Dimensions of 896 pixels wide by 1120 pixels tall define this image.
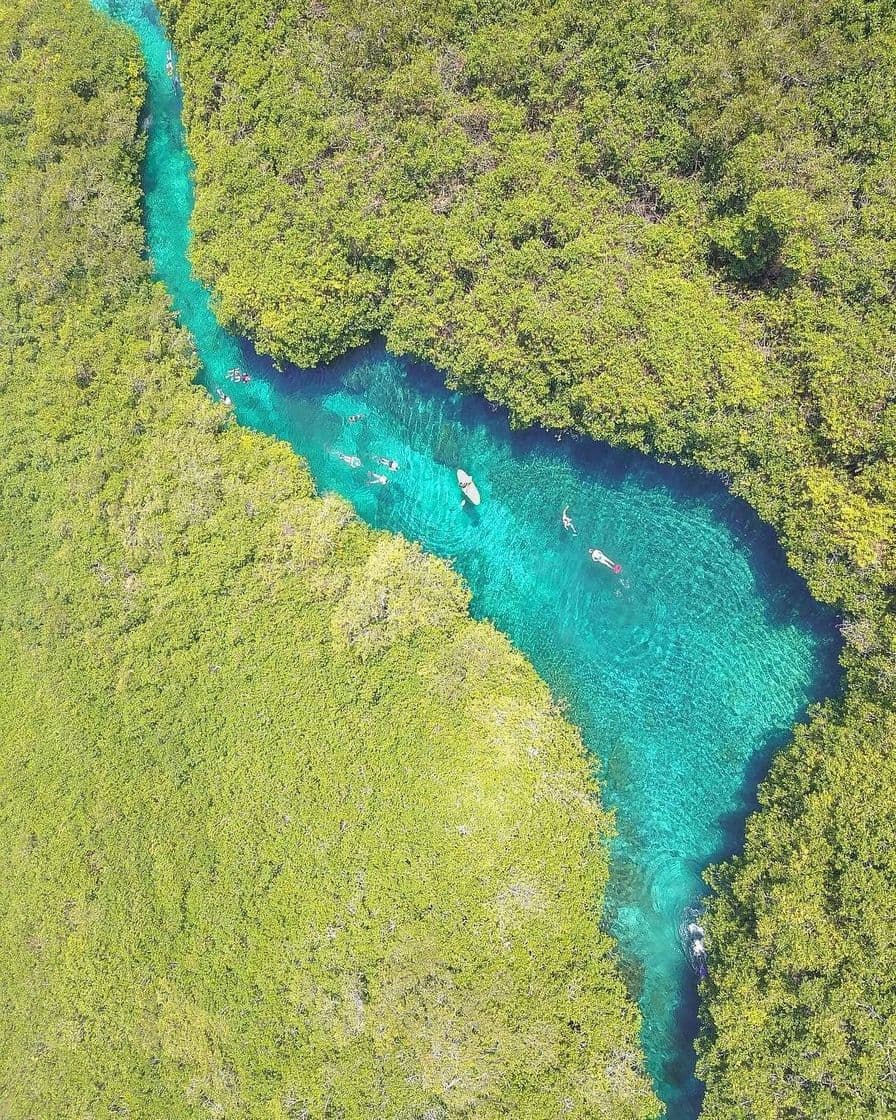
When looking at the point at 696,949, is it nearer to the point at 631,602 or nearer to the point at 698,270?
the point at 631,602

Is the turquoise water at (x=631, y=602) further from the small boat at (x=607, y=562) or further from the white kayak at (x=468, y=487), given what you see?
the white kayak at (x=468, y=487)

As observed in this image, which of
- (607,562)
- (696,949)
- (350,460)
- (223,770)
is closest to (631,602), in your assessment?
(607,562)

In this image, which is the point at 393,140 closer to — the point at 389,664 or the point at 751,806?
the point at 389,664

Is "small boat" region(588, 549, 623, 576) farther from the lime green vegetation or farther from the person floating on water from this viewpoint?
the person floating on water

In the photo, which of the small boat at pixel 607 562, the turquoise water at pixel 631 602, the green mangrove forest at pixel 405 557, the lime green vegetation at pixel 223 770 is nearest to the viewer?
A: the green mangrove forest at pixel 405 557

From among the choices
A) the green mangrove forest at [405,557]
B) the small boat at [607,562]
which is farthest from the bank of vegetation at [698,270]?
the small boat at [607,562]

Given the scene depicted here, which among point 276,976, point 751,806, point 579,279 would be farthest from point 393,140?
point 276,976
